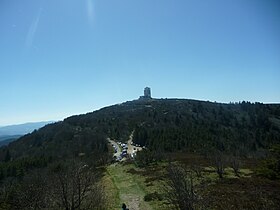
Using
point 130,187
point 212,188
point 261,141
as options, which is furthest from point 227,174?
point 261,141

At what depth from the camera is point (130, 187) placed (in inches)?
1451

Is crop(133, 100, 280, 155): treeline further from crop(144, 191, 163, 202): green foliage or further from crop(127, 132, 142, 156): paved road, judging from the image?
crop(144, 191, 163, 202): green foliage

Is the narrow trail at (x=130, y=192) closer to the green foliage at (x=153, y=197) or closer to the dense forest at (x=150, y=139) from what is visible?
the green foliage at (x=153, y=197)

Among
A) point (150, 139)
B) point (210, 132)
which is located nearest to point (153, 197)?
point (150, 139)

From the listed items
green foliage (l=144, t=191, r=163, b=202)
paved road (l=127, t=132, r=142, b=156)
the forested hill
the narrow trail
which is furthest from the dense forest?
green foliage (l=144, t=191, r=163, b=202)

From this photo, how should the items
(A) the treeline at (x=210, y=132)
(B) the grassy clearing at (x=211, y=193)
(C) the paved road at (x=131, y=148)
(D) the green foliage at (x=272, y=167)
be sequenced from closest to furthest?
1. (B) the grassy clearing at (x=211, y=193)
2. (D) the green foliage at (x=272, y=167)
3. (A) the treeline at (x=210, y=132)
4. (C) the paved road at (x=131, y=148)

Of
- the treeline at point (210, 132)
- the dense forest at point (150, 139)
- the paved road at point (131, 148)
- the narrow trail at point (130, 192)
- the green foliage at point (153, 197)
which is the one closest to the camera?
the narrow trail at point (130, 192)

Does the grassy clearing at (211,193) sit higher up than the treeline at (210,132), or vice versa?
the treeline at (210,132)

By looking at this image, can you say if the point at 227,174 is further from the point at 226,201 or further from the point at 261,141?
the point at 261,141

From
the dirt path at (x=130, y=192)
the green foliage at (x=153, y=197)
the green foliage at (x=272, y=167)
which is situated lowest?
the dirt path at (x=130, y=192)

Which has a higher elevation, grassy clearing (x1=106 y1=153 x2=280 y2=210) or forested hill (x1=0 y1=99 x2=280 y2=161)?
forested hill (x1=0 y1=99 x2=280 y2=161)

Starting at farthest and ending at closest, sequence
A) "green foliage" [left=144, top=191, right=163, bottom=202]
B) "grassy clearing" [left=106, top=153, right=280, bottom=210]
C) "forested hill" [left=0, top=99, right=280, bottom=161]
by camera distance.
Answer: "forested hill" [left=0, top=99, right=280, bottom=161] → "green foliage" [left=144, top=191, right=163, bottom=202] → "grassy clearing" [left=106, top=153, right=280, bottom=210]

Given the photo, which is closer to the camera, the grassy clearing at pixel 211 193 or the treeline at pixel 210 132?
the grassy clearing at pixel 211 193

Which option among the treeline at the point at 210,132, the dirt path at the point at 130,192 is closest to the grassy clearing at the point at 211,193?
the dirt path at the point at 130,192
